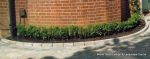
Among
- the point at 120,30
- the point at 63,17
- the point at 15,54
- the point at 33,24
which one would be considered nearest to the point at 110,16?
the point at 120,30

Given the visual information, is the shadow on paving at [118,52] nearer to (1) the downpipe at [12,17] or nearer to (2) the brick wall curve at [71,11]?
(2) the brick wall curve at [71,11]

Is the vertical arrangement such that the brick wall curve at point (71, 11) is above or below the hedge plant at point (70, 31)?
above

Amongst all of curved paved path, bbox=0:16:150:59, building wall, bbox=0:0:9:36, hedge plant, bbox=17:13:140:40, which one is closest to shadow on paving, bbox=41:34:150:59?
curved paved path, bbox=0:16:150:59

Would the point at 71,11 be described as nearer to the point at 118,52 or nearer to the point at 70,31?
the point at 70,31

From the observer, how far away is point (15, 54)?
948cm

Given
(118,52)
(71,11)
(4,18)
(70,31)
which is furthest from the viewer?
(4,18)

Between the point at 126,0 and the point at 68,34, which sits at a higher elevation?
the point at 126,0

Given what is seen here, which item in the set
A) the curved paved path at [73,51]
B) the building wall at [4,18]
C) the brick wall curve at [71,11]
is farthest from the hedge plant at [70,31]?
the building wall at [4,18]

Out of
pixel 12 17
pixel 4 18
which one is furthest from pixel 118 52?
pixel 4 18

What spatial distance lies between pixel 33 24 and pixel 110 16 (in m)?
2.42

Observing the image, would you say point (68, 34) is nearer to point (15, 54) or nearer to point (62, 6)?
point (62, 6)

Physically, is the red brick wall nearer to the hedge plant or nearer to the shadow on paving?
the hedge plant

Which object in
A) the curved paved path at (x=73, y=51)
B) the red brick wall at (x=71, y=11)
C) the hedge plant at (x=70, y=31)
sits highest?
the red brick wall at (x=71, y=11)

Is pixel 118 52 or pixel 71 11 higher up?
pixel 71 11
